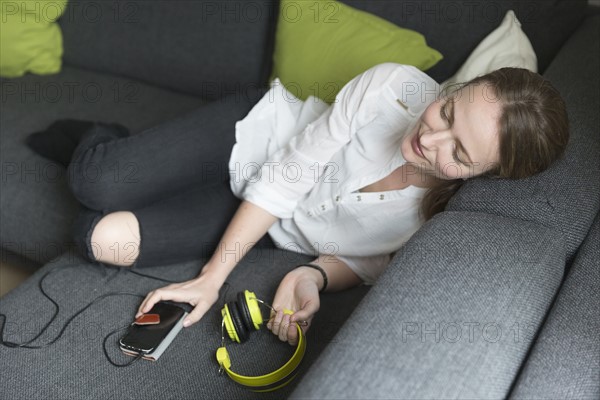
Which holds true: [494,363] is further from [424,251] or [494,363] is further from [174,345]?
[174,345]

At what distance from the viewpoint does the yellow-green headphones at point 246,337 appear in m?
1.06

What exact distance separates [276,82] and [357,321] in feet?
2.79

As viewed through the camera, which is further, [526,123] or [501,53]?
[501,53]

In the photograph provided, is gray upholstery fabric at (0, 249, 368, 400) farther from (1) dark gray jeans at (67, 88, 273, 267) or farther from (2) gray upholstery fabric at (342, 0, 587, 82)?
(2) gray upholstery fabric at (342, 0, 587, 82)

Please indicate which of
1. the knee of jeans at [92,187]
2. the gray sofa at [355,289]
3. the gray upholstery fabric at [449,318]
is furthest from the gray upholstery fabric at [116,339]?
the gray upholstery fabric at [449,318]

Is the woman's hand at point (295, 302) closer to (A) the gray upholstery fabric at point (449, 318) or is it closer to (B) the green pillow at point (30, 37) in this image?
(A) the gray upholstery fabric at point (449, 318)

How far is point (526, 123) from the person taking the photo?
101 centimetres

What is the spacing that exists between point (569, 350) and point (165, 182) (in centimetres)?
92

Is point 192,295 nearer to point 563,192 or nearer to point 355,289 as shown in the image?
point 355,289

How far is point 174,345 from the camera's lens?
1.16 meters

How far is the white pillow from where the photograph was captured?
55.1 inches

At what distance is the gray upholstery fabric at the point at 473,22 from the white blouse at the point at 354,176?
29 centimetres

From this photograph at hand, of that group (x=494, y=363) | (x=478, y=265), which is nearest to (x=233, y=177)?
(x=478, y=265)

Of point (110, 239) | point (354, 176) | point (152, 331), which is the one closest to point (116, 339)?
point (152, 331)
